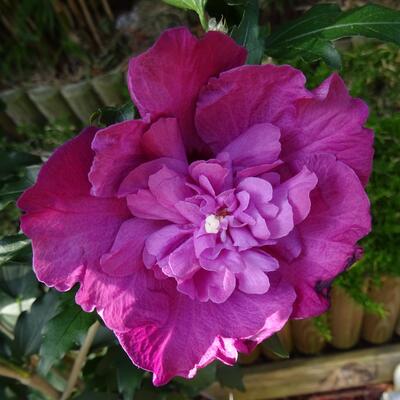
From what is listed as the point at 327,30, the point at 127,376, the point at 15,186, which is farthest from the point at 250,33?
the point at 127,376

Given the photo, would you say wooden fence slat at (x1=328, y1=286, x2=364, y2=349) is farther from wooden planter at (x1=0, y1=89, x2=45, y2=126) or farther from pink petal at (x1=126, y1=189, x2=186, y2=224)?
wooden planter at (x1=0, y1=89, x2=45, y2=126)

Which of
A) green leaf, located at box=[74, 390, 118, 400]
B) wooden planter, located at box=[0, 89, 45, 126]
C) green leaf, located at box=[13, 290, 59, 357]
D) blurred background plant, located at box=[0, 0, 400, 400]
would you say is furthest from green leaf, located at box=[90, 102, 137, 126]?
wooden planter, located at box=[0, 89, 45, 126]

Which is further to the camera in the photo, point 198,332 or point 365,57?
point 365,57

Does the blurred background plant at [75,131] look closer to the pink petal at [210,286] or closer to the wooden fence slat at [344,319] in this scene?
the wooden fence slat at [344,319]

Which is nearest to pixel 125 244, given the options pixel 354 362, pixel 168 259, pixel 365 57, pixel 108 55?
pixel 168 259

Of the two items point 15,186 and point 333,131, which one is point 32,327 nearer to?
point 15,186

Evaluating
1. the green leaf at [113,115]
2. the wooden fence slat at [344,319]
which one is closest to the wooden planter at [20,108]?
the wooden fence slat at [344,319]

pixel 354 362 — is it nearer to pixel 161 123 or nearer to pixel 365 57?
pixel 365 57
